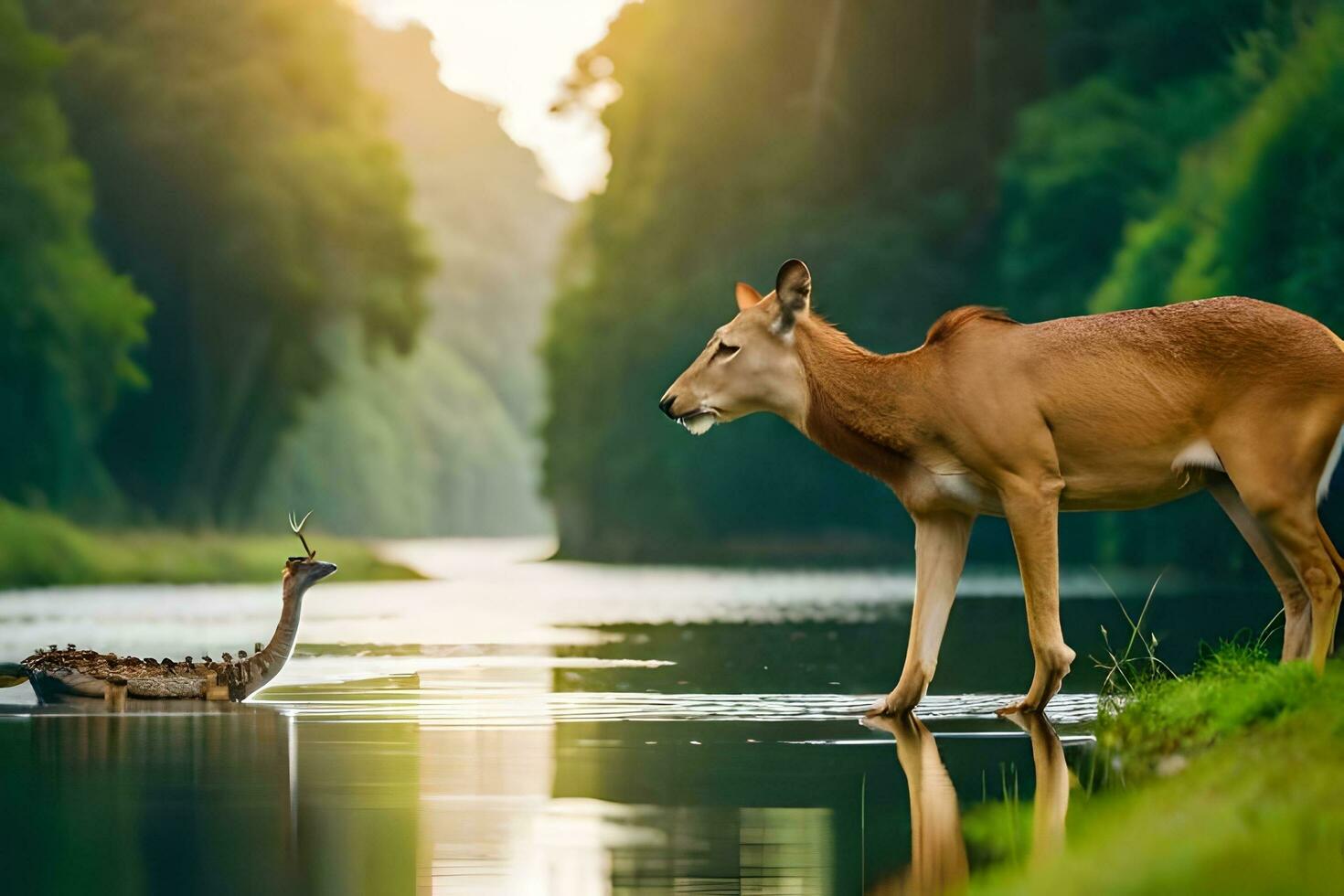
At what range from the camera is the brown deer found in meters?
8.50

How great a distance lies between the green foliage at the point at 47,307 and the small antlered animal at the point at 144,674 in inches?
960

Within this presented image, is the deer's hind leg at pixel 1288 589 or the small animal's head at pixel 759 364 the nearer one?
the deer's hind leg at pixel 1288 589

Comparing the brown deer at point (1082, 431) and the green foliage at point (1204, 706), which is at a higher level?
the brown deer at point (1082, 431)

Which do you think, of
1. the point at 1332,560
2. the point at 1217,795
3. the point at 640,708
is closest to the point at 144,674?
the point at 640,708

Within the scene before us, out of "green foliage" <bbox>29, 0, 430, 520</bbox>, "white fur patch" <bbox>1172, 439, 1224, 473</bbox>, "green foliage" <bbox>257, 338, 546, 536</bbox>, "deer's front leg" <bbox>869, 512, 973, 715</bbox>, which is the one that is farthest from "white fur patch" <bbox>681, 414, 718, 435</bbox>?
"green foliage" <bbox>257, 338, 546, 536</bbox>

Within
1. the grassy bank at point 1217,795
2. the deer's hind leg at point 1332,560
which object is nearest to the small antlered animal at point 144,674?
Result: the grassy bank at point 1217,795

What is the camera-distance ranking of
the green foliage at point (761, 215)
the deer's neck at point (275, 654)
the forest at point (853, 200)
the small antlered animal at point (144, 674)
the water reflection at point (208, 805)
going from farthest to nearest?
the green foliage at point (761, 215), the forest at point (853, 200), the deer's neck at point (275, 654), the small antlered animal at point (144, 674), the water reflection at point (208, 805)

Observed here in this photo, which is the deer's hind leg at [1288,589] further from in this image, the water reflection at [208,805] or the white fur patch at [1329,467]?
the water reflection at [208,805]

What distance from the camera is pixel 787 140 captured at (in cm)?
4197

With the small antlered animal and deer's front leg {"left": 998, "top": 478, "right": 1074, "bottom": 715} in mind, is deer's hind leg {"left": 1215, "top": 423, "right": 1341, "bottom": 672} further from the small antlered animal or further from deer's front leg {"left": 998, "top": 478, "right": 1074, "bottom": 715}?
the small antlered animal

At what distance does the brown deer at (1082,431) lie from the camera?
8.50 meters

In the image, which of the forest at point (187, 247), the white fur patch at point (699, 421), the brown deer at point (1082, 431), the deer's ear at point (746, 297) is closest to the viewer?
the brown deer at point (1082, 431)

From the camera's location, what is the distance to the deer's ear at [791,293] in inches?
372

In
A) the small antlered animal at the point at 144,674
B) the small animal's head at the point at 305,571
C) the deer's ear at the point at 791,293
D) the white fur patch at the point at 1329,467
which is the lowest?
the small antlered animal at the point at 144,674
